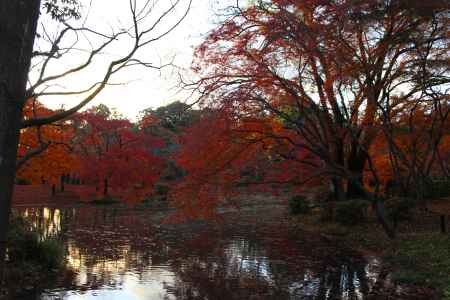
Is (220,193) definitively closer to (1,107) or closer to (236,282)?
(236,282)

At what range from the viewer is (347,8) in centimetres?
1389

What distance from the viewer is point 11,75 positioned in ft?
8.36

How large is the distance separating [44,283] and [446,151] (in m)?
21.9

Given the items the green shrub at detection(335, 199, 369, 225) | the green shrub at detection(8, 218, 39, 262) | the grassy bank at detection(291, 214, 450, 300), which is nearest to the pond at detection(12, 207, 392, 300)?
the grassy bank at detection(291, 214, 450, 300)

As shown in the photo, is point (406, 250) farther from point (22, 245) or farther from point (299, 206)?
point (299, 206)

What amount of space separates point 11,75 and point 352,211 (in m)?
20.5

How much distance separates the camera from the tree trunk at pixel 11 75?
250cm

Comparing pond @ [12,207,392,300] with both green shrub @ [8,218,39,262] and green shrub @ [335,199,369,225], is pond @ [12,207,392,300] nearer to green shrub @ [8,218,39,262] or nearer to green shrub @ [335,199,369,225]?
green shrub @ [8,218,39,262]

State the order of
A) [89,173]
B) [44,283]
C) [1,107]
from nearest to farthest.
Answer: [1,107]
[44,283]
[89,173]

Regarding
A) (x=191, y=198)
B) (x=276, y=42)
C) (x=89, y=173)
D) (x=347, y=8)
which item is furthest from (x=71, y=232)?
(x=89, y=173)

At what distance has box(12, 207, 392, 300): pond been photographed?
10453 millimetres

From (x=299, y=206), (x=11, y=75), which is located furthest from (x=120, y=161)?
(x=11, y=75)

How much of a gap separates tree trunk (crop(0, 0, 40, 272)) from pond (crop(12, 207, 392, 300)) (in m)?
7.73

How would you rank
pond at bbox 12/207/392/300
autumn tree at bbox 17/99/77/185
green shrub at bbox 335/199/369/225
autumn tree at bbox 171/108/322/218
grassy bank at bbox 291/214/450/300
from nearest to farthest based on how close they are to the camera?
pond at bbox 12/207/392/300, grassy bank at bbox 291/214/450/300, autumn tree at bbox 171/108/322/218, green shrub at bbox 335/199/369/225, autumn tree at bbox 17/99/77/185
